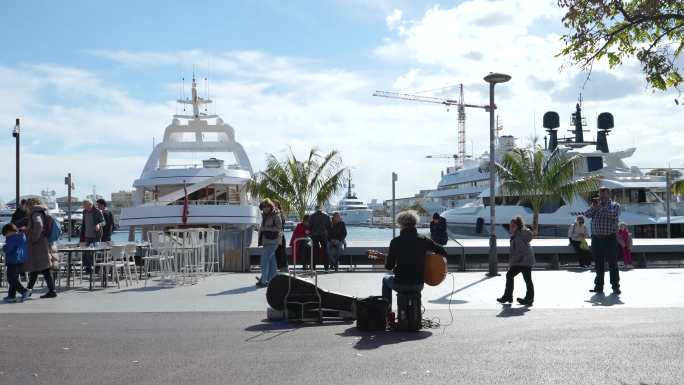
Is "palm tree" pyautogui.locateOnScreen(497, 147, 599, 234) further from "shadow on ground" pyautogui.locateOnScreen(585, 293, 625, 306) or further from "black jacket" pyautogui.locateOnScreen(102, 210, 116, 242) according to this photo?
"shadow on ground" pyautogui.locateOnScreen(585, 293, 625, 306)

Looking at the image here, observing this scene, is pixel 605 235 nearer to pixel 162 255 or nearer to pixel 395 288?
pixel 395 288

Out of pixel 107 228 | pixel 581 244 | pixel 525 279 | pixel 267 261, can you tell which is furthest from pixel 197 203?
pixel 525 279

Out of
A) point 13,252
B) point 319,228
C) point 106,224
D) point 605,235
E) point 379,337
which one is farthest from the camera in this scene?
point 106,224

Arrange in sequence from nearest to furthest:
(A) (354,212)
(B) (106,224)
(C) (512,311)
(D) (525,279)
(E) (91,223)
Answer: (C) (512,311) < (D) (525,279) < (E) (91,223) < (B) (106,224) < (A) (354,212)

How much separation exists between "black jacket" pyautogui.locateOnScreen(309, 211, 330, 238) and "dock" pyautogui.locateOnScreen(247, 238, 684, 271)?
5.44 ft

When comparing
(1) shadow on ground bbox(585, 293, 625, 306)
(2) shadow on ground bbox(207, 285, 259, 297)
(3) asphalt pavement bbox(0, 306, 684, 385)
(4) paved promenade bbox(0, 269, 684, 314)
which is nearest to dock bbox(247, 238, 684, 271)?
(4) paved promenade bbox(0, 269, 684, 314)

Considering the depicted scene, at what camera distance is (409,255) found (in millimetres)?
8758

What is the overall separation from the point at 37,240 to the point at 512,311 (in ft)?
25.0

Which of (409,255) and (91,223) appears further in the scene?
(91,223)

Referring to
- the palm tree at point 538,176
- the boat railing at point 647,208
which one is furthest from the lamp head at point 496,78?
the boat railing at point 647,208

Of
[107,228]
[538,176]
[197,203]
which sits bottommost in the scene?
[107,228]

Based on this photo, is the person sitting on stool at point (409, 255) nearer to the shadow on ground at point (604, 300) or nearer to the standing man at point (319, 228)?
the shadow on ground at point (604, 300)

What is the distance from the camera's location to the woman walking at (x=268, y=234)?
44.7ft

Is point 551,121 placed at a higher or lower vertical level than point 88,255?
higher
